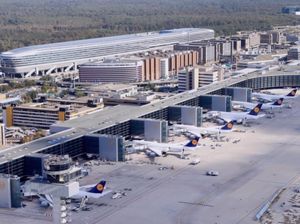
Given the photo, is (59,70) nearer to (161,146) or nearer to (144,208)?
(161,146)

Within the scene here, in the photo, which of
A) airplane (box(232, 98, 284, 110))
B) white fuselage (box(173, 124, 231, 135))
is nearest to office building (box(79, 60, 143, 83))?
airplane (box(232, 98, 284, 110))

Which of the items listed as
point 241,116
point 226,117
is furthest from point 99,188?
point 241,116

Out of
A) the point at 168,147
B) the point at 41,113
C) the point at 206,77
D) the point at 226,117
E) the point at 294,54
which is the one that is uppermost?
the point at 294,54

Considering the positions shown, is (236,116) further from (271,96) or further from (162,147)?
(162,147)

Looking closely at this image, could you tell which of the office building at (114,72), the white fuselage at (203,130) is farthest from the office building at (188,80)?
the white fuselage at (203,130)

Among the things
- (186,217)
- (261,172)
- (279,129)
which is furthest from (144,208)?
(279,129)

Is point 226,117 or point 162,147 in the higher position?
point 226,117

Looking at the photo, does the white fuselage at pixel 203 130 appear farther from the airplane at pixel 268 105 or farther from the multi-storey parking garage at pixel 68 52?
the multi-storey parking garage at pixel 68 52
